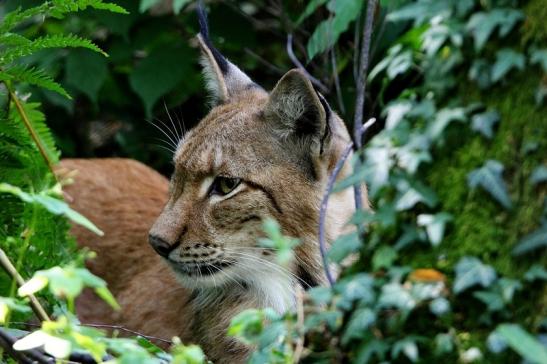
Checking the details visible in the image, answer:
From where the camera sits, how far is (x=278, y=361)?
3.05 m

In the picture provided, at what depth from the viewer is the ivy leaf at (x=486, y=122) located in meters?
2.94

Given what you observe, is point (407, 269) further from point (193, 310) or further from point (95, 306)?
point (95, 306)

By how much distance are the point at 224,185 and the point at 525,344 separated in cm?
267

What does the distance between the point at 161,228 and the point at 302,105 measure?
94 centimetres

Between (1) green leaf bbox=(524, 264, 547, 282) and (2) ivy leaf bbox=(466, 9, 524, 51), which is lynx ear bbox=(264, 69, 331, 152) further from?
(1) green leaf bbox=(524, 264, 547, 282)

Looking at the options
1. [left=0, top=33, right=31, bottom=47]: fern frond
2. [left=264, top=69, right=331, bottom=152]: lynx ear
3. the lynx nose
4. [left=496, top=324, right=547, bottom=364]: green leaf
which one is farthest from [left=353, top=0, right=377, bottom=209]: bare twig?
[left=0, top=33, right=31, bottom=47]: fern frond

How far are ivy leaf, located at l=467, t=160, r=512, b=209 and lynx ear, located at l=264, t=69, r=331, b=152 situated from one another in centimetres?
185

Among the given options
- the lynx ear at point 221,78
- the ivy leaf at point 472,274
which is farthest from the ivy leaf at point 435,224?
the lynx ear at point 221,78

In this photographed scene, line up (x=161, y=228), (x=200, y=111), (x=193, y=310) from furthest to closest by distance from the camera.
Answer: (x=200, y=111) < (x=193, y=310) < (x=161, y=228)

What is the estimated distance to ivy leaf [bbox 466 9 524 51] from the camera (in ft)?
9.46

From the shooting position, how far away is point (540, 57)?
2.85 meters

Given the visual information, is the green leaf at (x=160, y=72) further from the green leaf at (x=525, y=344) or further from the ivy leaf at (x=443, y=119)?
the green leaf at (x=525, y=344)

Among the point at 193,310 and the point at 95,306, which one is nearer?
the point at 193,310

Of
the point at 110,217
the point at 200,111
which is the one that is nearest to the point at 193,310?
the point at 110,217
